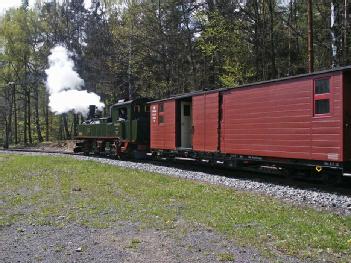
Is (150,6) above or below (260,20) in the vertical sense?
above

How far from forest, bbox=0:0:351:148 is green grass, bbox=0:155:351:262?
1040 centimetres

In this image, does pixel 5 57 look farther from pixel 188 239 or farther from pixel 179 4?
pixel 188 239

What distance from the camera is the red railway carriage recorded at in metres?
10.4

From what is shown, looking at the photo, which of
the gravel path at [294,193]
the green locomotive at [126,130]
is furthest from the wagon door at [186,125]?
the green locomotive at [126,130]

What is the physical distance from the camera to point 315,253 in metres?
5.62

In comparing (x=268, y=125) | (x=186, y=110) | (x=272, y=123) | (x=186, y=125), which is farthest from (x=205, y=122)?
(x=272, y=123)

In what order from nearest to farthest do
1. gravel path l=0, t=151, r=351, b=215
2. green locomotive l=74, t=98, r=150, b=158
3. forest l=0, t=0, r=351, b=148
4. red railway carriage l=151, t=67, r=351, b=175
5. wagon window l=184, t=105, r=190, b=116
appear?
1. gravel path l=0, t=151, r=351, b=215
2. red railway carriage l=151, t=67, r=351, b=175
3. wagon window l=184, t=105, r=190, b=116
4. green locomotive l=74, t=98, r=150, b=158
5. forest l=0, t=0, r=351, b=148

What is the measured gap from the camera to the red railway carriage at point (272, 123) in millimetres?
10352

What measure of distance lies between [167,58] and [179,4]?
13.8ft

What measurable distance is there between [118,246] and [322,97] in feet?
22.4

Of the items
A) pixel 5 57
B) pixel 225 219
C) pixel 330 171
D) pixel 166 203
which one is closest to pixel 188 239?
pixel 225 219

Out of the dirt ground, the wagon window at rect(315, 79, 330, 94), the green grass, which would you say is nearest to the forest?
the wagon window at rect(315, 79, 330, 94)

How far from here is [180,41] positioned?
3309 cm

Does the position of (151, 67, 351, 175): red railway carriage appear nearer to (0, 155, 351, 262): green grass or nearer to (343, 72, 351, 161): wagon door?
(343, 72, 351, 161): wagon door
